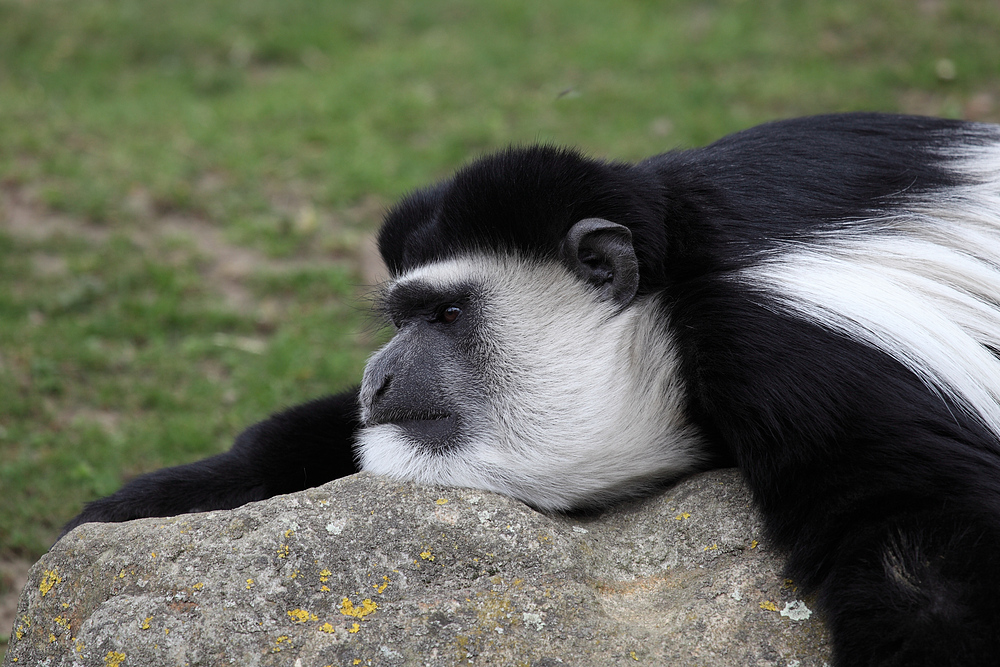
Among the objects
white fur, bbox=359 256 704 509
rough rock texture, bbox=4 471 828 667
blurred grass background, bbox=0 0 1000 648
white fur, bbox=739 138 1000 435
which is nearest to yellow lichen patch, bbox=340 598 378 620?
rough rock texture, bbox=4 471 828 667

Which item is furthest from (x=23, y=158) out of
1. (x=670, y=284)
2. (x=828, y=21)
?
(x=828, y=21)

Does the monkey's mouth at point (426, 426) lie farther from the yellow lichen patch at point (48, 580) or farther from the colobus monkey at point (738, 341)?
the yellow lichen patch at point (48, 580)

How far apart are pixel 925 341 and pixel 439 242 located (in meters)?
1.10

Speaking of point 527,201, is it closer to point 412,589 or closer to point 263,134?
point 412,589

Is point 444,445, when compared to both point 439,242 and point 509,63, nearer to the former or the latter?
point 439,242

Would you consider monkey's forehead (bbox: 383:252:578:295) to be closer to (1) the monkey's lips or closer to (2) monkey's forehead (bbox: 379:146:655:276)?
(2) monkey's forehead (bbox: 379:146:655:276)

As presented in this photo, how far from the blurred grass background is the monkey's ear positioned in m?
0.97

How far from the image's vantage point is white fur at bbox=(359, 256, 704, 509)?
2094mm

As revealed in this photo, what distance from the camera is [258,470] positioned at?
2.62 metres

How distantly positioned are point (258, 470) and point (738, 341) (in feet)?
4.48

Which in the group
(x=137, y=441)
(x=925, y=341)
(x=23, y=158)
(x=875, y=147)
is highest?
(x=875, y=147)

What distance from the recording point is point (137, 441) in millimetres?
3633

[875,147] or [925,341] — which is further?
[875,147]

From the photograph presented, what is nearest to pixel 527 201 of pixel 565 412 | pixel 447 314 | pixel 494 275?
pixel 494 275
